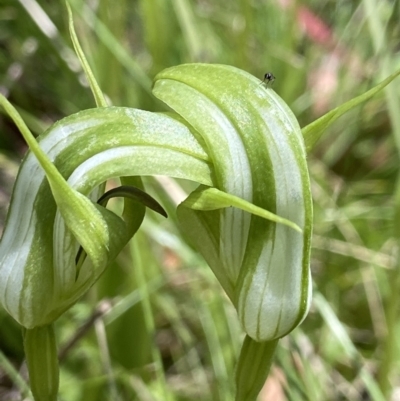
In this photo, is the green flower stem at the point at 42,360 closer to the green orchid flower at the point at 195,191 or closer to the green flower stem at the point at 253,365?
the green orchid flower at the point at 195,191

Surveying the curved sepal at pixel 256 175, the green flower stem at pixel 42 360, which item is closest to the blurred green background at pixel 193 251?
the green flower stem at pixel 42 360

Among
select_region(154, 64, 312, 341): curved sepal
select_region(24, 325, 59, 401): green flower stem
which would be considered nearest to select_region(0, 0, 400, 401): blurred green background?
select_region(24, 325, 59, 401): green flower stem

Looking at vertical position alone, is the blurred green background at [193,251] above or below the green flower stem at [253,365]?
above

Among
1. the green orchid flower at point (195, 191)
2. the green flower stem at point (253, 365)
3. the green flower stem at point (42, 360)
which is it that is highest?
the green orchid flower at point (195, 191)

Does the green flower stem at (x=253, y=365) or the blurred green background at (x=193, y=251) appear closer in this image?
the green flower stem at (x=253, y=365)

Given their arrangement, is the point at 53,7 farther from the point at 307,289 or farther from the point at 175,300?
the point at 307,289

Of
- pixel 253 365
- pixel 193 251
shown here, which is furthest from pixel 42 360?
pixel 193 251

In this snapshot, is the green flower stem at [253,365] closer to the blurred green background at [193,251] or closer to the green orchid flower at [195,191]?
the green orchid flower at [195,191]

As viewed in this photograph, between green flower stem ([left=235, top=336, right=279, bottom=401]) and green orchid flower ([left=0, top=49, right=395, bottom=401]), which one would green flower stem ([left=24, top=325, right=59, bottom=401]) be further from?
green flower stem ([left=235, top=336, right=279, bottom=401])
